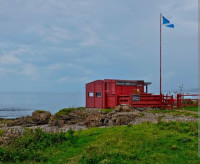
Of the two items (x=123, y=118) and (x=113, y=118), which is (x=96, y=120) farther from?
(x=123, y=118)

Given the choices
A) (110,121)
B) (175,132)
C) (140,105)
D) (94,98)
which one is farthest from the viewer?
(94,98)

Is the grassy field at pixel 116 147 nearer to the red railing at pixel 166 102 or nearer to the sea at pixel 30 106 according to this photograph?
the red railing at pixel 166 102

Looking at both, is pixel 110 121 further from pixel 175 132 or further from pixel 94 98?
pixel 94 98

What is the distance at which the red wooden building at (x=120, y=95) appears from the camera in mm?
26703

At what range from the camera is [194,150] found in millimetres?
8859

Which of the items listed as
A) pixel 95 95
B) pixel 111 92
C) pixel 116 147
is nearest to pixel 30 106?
pixel 95 95

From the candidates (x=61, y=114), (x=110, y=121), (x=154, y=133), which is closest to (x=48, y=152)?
(x=154, y=133)

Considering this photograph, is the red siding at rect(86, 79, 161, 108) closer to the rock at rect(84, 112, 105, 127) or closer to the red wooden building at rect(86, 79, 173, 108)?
the red wooden building at rect(86, 79, 173, 108)

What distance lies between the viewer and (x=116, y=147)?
9.77 metres

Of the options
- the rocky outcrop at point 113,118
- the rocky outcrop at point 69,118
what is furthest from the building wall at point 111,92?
the rocky outcrop at point 113,118

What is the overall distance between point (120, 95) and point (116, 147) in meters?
19.2

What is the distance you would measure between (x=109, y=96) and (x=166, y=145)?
20811mm

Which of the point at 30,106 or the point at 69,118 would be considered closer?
the point at 69,118

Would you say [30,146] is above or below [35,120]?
above
